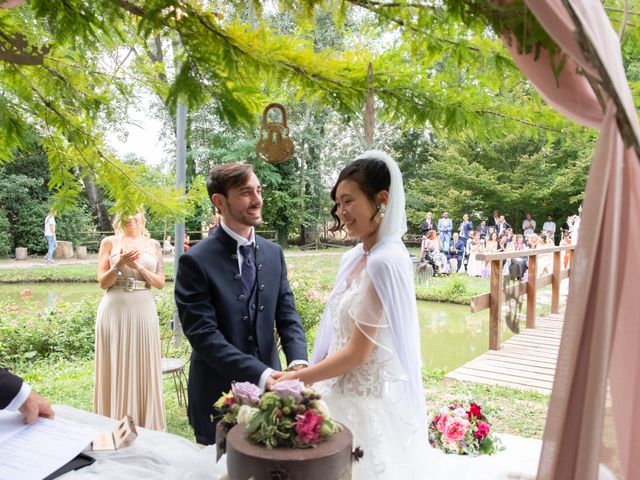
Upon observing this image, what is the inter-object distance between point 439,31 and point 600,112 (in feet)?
2.45

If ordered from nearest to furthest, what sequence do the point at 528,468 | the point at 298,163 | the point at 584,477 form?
the point at 584,477, the point at 528,468, the point at 298,163

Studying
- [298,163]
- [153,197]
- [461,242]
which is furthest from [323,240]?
[153,197]

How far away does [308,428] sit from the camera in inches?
47.4

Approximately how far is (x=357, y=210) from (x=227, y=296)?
62cm

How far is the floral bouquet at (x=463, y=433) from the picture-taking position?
8.13ft

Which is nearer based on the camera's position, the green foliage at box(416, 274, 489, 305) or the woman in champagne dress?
the woman in champagne dress

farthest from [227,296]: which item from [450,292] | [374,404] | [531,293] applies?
[450,292]

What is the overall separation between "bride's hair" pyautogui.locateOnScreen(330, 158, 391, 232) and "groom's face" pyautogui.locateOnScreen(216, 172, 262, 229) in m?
0.39

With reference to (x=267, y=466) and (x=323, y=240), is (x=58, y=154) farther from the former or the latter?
(x=323, y=240)

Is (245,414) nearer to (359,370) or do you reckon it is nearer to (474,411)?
(359,370)

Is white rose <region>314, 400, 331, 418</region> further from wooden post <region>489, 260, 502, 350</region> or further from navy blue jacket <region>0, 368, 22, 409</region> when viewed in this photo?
wooden post <region>489, 260, 502, 350</region>

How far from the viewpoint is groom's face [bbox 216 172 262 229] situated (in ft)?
6.97

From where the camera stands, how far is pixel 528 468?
2.30 metres

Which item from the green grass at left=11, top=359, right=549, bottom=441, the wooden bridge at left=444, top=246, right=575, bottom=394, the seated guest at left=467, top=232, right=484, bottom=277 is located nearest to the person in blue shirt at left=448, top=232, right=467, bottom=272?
the seated guest at left=467, top=232, right=484, bottom=277
